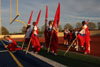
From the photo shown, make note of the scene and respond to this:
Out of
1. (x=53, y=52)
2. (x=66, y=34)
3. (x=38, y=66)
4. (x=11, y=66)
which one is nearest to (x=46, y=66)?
(x=38, y=66)

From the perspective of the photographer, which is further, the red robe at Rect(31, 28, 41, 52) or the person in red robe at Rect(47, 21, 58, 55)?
the red robe at Rect(31, 28, 41, 52)

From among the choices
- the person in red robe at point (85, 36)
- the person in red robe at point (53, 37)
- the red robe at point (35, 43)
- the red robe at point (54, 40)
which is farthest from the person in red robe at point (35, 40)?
the person in red robe at point (85, 36)

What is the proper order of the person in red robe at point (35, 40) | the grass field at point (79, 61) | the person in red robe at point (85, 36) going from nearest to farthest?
the grass field at point (79, 61) → the person in red robe at point (85, 36) → the person in red robe at point (35, 40)

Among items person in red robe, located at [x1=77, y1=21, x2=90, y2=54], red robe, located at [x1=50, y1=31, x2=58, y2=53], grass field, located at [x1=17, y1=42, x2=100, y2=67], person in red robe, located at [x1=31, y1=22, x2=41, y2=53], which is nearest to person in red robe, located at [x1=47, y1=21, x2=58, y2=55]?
red robe, located at [x1=50, y1=31, x2=58, y2=53]

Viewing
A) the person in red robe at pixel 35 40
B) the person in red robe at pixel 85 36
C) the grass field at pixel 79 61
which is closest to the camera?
the grass field at pixel 79 61

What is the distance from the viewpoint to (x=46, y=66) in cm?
372

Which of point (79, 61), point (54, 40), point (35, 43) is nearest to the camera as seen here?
point (79, 61)

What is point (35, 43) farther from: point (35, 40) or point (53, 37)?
point (53, 37)

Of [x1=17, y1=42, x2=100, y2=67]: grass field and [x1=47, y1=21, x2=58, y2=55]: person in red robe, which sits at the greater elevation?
[x1=47, y1=21, x2=58, y2=55]: person in red robe

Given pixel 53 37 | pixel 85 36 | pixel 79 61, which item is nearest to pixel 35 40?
pixel 53 37

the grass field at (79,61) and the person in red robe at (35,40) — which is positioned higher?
the person in red robe at (35,40)

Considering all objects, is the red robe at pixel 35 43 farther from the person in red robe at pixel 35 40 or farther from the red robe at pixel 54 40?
the red robe at pixel 54 40

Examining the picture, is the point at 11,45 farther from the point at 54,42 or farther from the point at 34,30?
the point at 54,42

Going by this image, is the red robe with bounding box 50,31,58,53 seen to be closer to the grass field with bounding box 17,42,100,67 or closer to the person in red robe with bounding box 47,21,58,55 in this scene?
the person in red robe with bounding box 47,21,58,55
